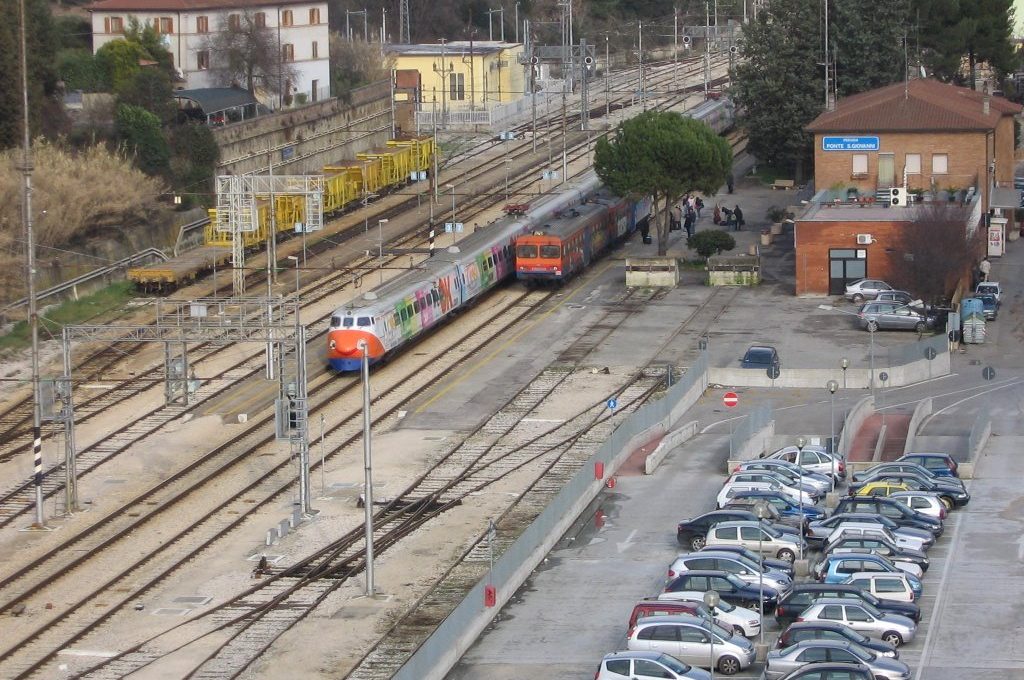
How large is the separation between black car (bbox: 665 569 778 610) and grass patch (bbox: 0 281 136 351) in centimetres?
3124

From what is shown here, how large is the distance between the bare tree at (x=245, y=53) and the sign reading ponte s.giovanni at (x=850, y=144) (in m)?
35.0

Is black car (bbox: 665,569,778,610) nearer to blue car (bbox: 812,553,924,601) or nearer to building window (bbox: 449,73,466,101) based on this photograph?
blue car (bbox: 812,553,924,601)

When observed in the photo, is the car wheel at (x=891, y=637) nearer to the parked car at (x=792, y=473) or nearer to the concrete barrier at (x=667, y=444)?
the parked car at (x=792, y=473)

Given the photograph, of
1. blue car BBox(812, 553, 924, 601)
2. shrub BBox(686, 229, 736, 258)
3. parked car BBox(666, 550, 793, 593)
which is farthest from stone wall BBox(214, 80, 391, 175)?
blue car BBox(812, 553, 924, 601)

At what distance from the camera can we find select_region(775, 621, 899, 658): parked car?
1427 inches

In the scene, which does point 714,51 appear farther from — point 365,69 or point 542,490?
point 542,490

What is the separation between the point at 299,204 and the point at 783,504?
4372 centimetres

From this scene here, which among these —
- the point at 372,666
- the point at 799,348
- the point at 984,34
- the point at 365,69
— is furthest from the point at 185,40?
the point at 372,666

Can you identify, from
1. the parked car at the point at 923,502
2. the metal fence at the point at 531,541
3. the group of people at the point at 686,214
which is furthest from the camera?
the group of people at the point at 686,214

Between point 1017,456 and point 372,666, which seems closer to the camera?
point 372,666

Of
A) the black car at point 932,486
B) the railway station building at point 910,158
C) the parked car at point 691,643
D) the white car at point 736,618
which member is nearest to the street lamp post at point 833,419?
the black car at point 932,486

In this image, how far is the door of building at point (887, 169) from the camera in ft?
277

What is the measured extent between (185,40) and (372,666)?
244 ft

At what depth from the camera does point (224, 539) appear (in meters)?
47.5
